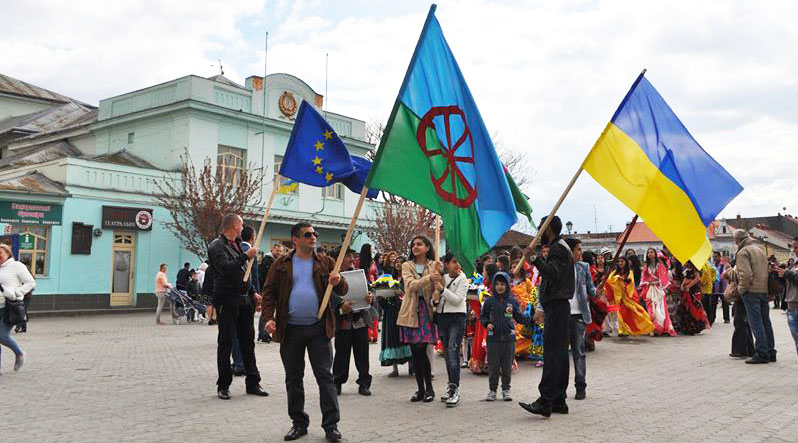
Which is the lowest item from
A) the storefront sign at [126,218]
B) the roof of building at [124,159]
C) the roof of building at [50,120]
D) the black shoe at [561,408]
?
the black shoe at [561,408]

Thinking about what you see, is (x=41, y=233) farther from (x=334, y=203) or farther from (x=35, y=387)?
(x=35, y=387)

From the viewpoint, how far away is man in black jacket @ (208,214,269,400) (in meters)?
8.11

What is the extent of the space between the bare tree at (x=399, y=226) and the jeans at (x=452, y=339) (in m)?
26.6

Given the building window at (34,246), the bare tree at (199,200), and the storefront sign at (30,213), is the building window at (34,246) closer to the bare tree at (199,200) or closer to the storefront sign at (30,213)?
the storefront sign at (30,213)

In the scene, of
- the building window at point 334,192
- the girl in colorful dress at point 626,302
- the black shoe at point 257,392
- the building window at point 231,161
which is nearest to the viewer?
the black shoe at point 257,392

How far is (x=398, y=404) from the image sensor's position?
7.89 meters

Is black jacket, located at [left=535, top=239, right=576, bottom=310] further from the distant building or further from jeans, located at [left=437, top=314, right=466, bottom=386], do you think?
the distant building

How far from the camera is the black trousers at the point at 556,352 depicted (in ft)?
23.1

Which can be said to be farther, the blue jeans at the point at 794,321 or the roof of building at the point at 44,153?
the roof of building at the point at 44,153

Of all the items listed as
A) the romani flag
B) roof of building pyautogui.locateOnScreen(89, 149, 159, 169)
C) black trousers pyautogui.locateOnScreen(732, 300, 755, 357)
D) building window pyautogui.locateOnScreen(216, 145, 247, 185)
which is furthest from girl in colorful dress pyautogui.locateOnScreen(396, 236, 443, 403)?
building window pyautogui.locateOnScreen(216, 145, 247, 185)

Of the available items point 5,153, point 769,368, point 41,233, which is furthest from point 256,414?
point 5,153

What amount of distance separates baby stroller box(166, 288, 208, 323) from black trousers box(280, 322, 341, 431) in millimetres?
15795

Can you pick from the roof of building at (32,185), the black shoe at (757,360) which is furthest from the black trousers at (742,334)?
the roof of building at (32,185)

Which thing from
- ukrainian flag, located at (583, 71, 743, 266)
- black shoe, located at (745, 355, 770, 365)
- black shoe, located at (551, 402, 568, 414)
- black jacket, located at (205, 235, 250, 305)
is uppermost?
ukrainian flag, located at (583, 71, 743, 266)
